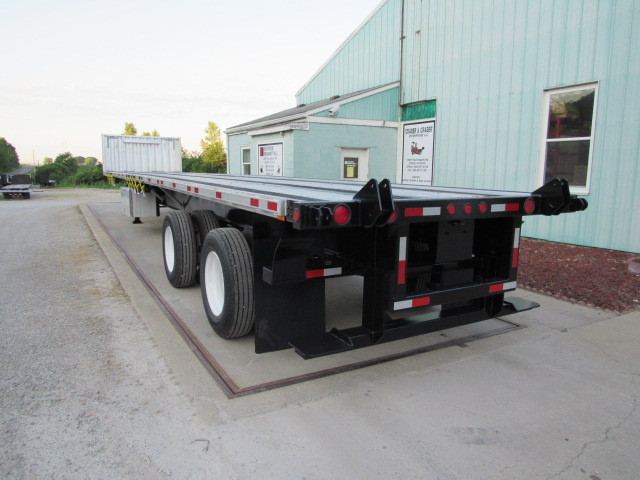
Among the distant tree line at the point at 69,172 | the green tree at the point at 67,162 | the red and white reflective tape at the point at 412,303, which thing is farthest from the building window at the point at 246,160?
the green tree at the point at 67,162

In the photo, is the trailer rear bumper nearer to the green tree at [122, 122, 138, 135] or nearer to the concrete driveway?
the concrete driveway

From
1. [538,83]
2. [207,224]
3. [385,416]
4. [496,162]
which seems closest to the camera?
[385,416]

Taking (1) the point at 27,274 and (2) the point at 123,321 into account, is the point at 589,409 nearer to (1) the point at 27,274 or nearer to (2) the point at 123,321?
(2) the point at 123,321

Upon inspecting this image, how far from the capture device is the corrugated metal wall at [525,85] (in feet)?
25.4

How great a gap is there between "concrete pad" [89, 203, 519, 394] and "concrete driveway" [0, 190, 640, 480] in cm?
16

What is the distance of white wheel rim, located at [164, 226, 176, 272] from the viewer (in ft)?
20.3

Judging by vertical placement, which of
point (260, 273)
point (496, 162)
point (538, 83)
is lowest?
point (260, 273)

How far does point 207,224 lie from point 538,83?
23.6 ft

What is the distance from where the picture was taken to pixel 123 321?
4.79m

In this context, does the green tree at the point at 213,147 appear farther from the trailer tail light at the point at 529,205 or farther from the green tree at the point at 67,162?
the trailer tail light at the point at 529,205

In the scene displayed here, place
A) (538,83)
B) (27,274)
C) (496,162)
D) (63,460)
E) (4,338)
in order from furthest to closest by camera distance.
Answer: (496,162)
(538,83)
(27,274)
(4,338)
(63,460)

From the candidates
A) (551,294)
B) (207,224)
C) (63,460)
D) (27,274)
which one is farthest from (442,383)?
(27,274)

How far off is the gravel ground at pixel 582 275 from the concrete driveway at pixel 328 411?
748 mm

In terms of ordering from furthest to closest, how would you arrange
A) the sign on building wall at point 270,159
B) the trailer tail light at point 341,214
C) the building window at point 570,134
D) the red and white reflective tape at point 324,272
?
the sign on building wall at point 270,159 → the building window at point 570,134 → the red and white reflective tape at point 324,272 → the trailer tail light at point 341,214
